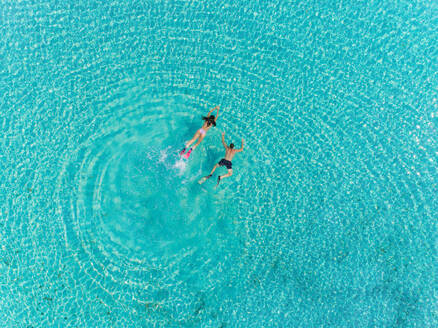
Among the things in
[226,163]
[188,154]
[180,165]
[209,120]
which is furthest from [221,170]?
[209,120]

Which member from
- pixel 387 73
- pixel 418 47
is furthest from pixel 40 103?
pixel 418 47

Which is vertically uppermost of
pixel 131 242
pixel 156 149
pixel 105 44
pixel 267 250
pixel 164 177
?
pixel 105 44

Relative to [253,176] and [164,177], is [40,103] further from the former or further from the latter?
[253,176]

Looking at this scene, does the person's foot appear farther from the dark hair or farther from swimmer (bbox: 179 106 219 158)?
the dark hair

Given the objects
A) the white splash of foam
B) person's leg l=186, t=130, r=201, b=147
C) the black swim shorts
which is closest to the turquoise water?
the white splash of foam

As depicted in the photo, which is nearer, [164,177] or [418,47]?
[164,177]

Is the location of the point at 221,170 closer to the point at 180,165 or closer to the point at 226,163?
the point at 226,163

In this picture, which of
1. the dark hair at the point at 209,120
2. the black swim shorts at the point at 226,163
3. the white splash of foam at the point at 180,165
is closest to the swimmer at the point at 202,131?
the dark hair at the point at 209,120

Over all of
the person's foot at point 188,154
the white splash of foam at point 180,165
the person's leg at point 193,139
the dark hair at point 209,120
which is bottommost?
the white splash of foam at point 180,165

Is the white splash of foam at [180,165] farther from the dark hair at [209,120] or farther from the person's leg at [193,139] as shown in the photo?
the dark hair at [209,120]
